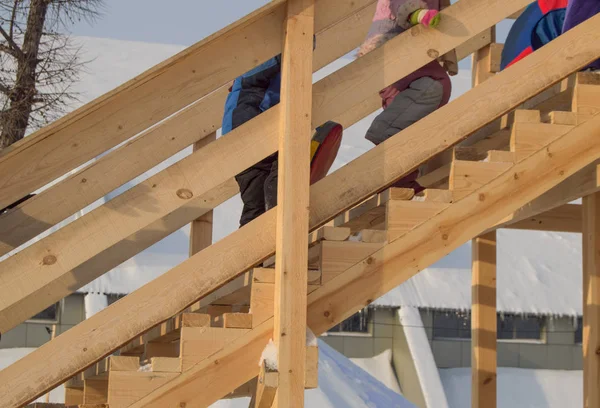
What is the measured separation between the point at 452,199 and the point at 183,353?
144cm

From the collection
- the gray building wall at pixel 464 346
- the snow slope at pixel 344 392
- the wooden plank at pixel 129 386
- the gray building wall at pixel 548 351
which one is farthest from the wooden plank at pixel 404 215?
the gray building wall at pixel 548 351

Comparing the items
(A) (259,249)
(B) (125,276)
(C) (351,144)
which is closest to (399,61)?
(A) (259,249)

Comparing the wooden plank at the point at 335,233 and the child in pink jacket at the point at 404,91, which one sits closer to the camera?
the wooden plank at the point at 335,233

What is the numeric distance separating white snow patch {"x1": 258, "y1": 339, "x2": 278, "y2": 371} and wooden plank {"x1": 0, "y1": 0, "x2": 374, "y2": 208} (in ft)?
3.65

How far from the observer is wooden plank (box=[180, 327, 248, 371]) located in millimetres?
4652

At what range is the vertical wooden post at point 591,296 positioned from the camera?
283 inches

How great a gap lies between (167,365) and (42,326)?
14.2 metres

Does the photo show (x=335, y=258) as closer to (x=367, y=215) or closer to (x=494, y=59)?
(x=367, y=215)

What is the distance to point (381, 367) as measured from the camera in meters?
19.2

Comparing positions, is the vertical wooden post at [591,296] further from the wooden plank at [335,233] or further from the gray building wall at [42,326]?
the gray building wall at [42,326]

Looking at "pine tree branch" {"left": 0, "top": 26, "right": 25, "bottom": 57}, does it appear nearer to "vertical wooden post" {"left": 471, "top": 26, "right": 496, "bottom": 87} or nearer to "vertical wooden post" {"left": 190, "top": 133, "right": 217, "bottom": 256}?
"vertical wooden post" {"left": 190, "top": 133, "right": 217, "bottom": 256}

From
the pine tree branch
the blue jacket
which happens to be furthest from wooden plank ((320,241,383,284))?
the pine tree branch

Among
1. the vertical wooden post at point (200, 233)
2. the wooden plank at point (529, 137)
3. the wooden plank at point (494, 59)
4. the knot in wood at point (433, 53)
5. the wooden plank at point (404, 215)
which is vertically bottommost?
the wooden plank at point (404, 215)

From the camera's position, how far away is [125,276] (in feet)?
60.1
